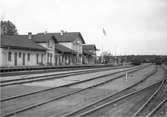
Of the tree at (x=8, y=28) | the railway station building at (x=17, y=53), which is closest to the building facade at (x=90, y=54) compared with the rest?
the tree at (x=8, y=28)

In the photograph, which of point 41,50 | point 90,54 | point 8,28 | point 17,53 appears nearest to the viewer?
point 17,53

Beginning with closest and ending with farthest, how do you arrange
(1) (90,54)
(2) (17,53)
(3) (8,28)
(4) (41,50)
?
(2) (17,53)
(4) (41,50)
(1) (90,54)
(3) (8,28)

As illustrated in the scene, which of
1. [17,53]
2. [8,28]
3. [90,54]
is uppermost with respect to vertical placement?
[8,28]

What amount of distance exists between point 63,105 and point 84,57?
6901 cm

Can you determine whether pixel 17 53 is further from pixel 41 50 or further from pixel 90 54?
pixel 90 54

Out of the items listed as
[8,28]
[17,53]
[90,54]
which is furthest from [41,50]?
[8,28]

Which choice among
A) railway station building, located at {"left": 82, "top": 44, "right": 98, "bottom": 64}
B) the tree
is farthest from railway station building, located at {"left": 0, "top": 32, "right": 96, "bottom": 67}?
the tree

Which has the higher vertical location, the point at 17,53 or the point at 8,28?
the point at 8,28

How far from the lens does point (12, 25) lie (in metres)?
84.9

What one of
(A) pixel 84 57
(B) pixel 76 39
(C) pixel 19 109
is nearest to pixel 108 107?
(C) pixel 19 109

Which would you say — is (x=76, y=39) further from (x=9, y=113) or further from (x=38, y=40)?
(x=9, y=113)

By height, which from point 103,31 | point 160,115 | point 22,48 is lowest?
point 160,115

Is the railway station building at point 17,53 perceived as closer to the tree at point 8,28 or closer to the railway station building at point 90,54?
the railway station building at point 90,54

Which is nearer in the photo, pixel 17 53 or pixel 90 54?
pixel 17 53
